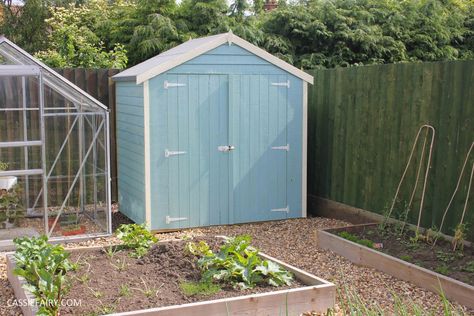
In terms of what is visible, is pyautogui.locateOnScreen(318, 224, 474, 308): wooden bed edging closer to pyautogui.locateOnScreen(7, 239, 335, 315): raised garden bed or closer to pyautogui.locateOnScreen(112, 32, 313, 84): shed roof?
pyautogui.locateOnScreen(7, 239, 335, 315): raised garden bed

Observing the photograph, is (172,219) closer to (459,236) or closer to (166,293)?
(166,293)

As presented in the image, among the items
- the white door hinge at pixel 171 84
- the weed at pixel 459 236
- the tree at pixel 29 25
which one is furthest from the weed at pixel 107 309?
the tree at pixel 29 25

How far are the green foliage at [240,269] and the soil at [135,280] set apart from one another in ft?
0.26

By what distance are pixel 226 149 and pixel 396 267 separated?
2860mm

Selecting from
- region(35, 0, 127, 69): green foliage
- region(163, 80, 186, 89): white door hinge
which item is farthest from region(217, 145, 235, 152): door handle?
region(35, 0, 127, 69): green foliage

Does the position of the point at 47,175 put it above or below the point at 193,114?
below

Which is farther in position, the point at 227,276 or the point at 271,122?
the point at 271,122

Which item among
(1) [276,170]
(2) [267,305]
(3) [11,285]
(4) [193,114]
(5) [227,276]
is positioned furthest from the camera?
(1) [276,170]

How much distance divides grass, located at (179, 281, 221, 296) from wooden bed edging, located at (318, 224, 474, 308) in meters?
1.67

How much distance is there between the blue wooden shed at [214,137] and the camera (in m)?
7.48

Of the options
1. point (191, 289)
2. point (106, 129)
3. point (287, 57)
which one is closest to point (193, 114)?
point (106, 129)

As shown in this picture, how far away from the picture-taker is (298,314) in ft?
15.4

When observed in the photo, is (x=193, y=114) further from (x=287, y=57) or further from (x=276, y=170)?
(x=287, y=57)

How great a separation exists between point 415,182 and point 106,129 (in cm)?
357
